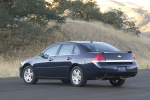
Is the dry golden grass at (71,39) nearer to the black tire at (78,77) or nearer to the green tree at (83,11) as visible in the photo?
the green tree at (83,11)

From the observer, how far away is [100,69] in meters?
14.6

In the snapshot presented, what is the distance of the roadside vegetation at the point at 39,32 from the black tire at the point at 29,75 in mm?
4815

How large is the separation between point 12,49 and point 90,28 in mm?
13185

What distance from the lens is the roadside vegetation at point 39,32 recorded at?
110ft

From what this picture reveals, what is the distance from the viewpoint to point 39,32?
34.6m

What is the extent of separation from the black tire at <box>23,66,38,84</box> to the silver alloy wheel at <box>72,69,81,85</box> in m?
1.98

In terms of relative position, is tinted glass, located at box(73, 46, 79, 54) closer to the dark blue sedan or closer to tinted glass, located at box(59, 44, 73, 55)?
the dark blue sedan

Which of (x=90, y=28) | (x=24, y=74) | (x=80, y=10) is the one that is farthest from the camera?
(x=80, y=10)

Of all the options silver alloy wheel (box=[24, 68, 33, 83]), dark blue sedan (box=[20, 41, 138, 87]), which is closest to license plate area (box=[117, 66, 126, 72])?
dark blue sedan (box=[20, 41, 138, 87])

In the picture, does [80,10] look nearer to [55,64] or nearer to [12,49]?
[12,49]

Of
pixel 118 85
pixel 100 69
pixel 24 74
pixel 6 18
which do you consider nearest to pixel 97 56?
pixel 100 69

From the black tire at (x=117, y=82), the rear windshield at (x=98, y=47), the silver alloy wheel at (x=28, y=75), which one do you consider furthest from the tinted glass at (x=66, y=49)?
the black tire at (x=117, y=82)

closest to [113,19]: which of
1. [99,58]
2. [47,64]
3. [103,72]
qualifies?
[47,64]

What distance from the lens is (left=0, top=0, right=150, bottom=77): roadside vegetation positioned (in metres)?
33.4
